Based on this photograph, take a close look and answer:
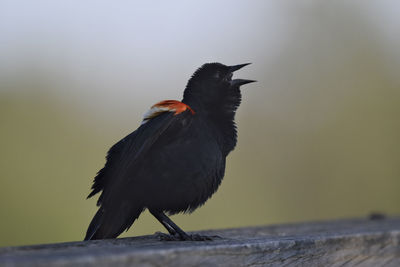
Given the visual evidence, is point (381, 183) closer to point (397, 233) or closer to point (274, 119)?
point (274, 119)

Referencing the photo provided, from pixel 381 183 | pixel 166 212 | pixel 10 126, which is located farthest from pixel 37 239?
pixel 381 183

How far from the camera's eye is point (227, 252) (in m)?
2.07

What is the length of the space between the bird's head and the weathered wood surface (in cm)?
84

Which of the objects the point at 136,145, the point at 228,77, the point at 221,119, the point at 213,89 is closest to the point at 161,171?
the point at 136,145

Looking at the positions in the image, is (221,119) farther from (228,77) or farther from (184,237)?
(184,237)

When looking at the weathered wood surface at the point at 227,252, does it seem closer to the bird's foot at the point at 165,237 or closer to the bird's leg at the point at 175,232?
the bird's foot at the point at 165,237

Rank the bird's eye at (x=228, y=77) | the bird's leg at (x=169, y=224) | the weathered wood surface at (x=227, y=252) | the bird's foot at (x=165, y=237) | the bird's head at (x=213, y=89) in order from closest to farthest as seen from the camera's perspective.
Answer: the weathered wood surface at (x=227, y=252) → the bird's foot at (x=165, y=237) → the bird's leg at (x=169, y=224) → the bird's head at (x=213, y=89) → the bird's eye at (x=228, y=77)

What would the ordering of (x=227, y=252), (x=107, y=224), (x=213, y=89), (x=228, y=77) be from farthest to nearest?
(x=228, y=77), (x=213, y=89), (x=107, y=224), (x=227, y=252)

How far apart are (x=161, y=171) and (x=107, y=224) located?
0.39 meters

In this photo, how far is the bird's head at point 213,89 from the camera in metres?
3.56

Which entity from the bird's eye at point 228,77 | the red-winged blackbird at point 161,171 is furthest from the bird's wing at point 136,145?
the bird's eye at point 228,77

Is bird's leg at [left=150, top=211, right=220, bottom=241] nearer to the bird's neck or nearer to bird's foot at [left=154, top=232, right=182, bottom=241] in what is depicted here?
bird's foot at [left=154, top=232, right=182, bottom=241]

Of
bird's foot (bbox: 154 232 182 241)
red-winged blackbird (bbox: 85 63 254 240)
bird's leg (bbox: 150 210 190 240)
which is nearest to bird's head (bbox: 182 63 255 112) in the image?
red-winged blackbird (bbox: 85 63 254 240)

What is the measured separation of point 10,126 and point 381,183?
288 inches
